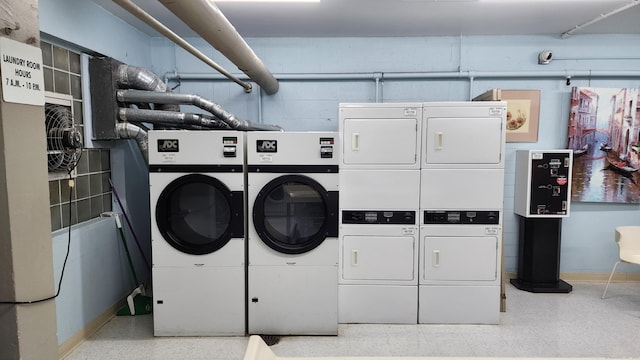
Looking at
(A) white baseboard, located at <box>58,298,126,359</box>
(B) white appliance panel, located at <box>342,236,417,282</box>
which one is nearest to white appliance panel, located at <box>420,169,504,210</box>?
(B) white appliance panel, located at <box>342,236,417,282</box>

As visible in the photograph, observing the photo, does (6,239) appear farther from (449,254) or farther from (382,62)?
(382,62)

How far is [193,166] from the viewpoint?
10.0 feet

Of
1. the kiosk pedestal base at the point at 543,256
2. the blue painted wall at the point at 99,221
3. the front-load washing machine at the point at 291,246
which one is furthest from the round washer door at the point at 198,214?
the kiosk pedestal base at the point at 543,256

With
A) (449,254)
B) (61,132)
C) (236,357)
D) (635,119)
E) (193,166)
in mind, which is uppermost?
(635,119)

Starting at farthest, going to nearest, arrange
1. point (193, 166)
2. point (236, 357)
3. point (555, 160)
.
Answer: point (555, 160), point (193, 166), point (236, 357)

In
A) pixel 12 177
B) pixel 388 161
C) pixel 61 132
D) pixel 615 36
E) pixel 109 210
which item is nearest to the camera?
pixel 12 177

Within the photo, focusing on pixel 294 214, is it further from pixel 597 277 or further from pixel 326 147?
pixel 597 277

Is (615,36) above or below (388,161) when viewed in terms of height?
above

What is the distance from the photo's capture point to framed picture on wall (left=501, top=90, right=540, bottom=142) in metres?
4.23

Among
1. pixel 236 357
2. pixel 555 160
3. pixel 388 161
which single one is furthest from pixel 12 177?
pixel 555 160

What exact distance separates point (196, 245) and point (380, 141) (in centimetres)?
187

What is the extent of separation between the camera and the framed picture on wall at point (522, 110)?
423 centimetres

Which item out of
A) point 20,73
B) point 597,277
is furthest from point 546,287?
point 20,73

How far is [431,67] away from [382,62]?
0.58 m
